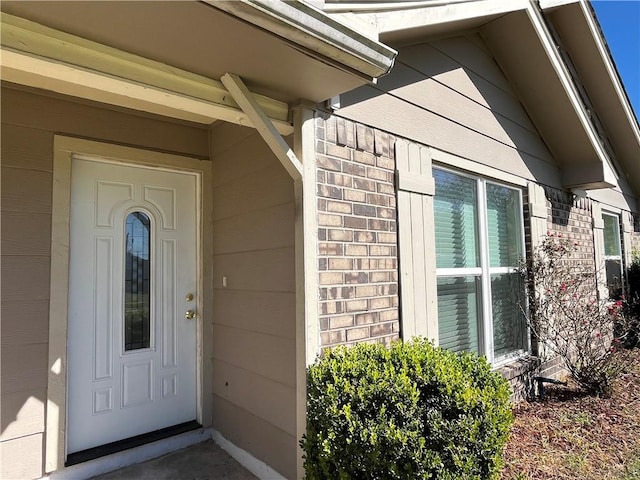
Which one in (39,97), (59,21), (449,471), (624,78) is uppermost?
(624,78)

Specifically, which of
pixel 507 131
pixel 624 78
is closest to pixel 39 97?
pixel 507 131

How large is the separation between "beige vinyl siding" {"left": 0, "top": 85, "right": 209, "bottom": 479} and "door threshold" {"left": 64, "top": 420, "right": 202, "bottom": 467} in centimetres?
23

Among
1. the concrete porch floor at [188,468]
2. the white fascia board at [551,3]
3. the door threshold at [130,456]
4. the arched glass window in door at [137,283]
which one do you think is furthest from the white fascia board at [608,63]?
the door threshold at [130,456]

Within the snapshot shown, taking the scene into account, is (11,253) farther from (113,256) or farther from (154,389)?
(154,389)

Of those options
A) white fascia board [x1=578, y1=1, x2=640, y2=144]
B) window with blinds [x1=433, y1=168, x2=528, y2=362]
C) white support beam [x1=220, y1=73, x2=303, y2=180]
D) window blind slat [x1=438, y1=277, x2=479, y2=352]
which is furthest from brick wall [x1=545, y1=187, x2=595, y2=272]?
white support beam [x1=220, y1=73, x2=303, y2=180]

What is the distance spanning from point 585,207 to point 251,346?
5483mm

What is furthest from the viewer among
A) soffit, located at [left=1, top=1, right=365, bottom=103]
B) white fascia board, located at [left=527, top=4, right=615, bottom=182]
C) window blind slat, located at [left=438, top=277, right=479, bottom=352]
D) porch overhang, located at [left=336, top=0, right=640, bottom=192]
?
white fascia board, located at [left=527, top=4, right=615, bottom=182]

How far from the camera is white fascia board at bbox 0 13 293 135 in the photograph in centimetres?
166

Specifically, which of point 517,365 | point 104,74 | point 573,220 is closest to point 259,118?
point 104,74

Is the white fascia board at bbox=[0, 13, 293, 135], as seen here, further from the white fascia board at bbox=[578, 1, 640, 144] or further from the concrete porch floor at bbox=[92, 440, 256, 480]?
the white fascia board at bbox=[578, 1, 640, 144]

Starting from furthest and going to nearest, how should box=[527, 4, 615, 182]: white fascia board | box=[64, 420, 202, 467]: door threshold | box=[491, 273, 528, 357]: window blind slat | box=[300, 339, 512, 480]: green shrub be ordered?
box=[491, 273, 528, 357]: window blind slat
box=[527, 4, 615, 182]: white fascia board
box=[64, 420, 202, 467]: door threshold
box=[300, 339, 512, 480]: green shrub

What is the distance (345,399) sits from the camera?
2.05 metres

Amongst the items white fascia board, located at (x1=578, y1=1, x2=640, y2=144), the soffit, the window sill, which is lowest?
the window sill

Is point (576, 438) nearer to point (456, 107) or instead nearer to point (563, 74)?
point (456, 107)
